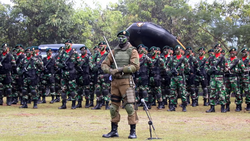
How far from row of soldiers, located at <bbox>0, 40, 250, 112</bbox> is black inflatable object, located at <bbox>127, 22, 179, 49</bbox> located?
4.47m

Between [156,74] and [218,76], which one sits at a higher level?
[156,74]

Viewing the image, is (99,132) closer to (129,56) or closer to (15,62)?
(129,56)

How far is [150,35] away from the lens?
20.0 metres

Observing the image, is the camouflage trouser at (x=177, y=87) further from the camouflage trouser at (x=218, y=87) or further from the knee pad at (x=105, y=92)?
the knee pad at (x=105, y=92)

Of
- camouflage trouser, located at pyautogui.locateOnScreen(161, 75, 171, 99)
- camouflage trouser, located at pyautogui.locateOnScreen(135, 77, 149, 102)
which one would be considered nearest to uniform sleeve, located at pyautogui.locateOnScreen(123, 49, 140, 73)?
camouflage trouser, located at pyautogui.locateOnScreen(135, 77, 149, 102)

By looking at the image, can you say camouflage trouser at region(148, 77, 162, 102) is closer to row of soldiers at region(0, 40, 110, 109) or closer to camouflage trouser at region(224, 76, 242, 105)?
row of soldiers at region(0, 40, 110, 109)

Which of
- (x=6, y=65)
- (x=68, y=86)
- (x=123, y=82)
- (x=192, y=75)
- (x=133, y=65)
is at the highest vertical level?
(x=6, y=65)

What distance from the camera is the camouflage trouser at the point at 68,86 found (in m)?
14.0

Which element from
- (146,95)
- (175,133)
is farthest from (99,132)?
(146,95)

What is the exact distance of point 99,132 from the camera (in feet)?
28.4

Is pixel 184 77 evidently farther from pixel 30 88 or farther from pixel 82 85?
pixel 30 88

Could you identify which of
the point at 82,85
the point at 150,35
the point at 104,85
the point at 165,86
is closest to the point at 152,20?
the point at 150,35

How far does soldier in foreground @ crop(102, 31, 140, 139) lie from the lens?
25.8 feet

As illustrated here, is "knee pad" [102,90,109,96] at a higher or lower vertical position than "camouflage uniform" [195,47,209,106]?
lower
